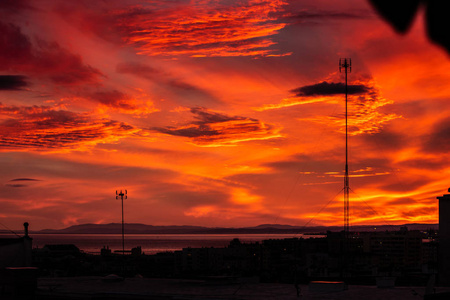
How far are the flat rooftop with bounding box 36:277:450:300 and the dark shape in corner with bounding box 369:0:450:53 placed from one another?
2000cm

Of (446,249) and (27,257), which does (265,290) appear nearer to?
(446,249)

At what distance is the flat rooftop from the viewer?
22297 mm

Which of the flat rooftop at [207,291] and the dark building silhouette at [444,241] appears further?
the dark building silhouette at [444,241]

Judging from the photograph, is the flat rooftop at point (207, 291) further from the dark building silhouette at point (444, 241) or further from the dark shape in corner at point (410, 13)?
the dark shape in corner at point (410, 13)

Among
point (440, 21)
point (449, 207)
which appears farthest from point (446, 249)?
point (440, 21)

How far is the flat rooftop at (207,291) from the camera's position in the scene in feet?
73.2

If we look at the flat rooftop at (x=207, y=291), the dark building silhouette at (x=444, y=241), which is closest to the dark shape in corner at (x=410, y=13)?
the flat rooftop at (x=207, y=291)

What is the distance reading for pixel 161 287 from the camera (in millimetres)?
27344

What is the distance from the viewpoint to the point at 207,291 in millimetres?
24797

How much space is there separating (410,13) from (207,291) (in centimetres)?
2337

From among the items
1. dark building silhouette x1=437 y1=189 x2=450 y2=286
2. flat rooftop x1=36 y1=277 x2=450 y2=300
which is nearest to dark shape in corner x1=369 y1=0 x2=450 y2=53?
flat rooftop x1=36 y1=277 x2=450 y2=300

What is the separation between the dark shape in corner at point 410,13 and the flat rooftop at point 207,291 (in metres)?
20.0

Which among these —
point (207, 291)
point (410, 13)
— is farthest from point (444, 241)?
point (410, 13)

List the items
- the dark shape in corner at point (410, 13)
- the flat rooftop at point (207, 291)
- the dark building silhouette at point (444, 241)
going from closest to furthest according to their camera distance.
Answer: the dark shape in corner at point (410, 13), the flat rooftop at point (207, 291), the dark building silhouette at point (444, 241)
